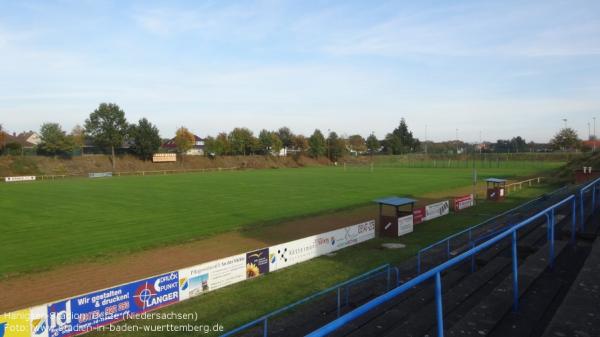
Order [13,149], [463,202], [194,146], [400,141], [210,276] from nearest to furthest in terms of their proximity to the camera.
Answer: [210,276] → [463,202] → [13,149] → [194,146] → [400,141]

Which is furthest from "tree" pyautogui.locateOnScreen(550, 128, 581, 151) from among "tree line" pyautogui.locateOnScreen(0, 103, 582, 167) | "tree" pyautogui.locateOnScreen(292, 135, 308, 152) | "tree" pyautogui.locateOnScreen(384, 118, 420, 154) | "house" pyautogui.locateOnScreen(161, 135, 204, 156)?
"house" pyautogui.locateOnScreen(161, 135, 204, 156)

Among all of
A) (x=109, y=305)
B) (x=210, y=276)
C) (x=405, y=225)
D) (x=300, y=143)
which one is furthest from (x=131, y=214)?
(x=300, y=143)

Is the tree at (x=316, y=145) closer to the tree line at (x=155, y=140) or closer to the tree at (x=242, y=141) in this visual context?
the tree line at (x=155, y=140)

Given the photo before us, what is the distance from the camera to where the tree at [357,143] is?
17275 centimetres

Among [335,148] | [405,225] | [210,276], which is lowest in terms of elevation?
[405,225]

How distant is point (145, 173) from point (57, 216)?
61936 mm

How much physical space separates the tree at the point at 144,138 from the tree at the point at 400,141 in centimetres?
8951

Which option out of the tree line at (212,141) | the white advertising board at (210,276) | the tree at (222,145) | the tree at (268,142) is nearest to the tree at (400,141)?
the tree line at (212,141)

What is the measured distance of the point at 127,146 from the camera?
108 meters

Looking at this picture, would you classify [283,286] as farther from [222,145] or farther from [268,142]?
[268,142]

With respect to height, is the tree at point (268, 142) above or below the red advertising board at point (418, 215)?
above

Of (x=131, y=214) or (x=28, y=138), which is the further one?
(x=28, y=138)

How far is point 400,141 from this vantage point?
16138 centimetres

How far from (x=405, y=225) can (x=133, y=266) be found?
1523cm
